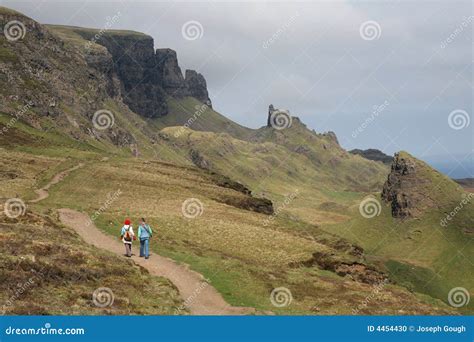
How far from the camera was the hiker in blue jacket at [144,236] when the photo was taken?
40.4m

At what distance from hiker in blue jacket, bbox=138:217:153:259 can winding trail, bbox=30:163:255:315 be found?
23.4 inches

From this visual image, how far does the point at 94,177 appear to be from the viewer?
3529 inches

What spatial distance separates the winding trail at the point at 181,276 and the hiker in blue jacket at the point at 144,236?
594 mm

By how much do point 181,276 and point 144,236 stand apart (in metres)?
5.25

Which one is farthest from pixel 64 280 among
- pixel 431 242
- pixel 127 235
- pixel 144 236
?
pixel 431 242

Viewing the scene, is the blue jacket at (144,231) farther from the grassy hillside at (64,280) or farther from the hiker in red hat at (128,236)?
the grassy hillside at (64,280)

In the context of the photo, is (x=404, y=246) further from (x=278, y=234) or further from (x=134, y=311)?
(x=134, y=311)

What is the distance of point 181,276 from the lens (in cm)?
3756

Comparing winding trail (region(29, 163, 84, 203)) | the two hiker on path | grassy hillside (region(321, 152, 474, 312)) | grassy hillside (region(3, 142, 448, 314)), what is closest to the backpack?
the two hiker on path

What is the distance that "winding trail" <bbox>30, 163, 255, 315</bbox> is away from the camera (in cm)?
3041

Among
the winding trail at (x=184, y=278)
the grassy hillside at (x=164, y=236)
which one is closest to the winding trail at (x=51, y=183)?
the grassy hillside at (x=164, y=236)

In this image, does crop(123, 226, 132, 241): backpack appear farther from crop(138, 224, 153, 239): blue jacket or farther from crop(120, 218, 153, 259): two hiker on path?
crop(138, 224, 153, 239): blue jacket

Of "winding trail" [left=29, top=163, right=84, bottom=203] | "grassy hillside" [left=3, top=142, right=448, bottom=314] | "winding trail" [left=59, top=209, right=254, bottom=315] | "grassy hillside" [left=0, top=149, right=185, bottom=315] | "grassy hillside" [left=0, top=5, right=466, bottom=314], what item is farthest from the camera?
"winding trail" [left=29, top=163, right=84, bottom=203]

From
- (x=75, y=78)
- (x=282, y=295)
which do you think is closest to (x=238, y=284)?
(x=282, y=295)
